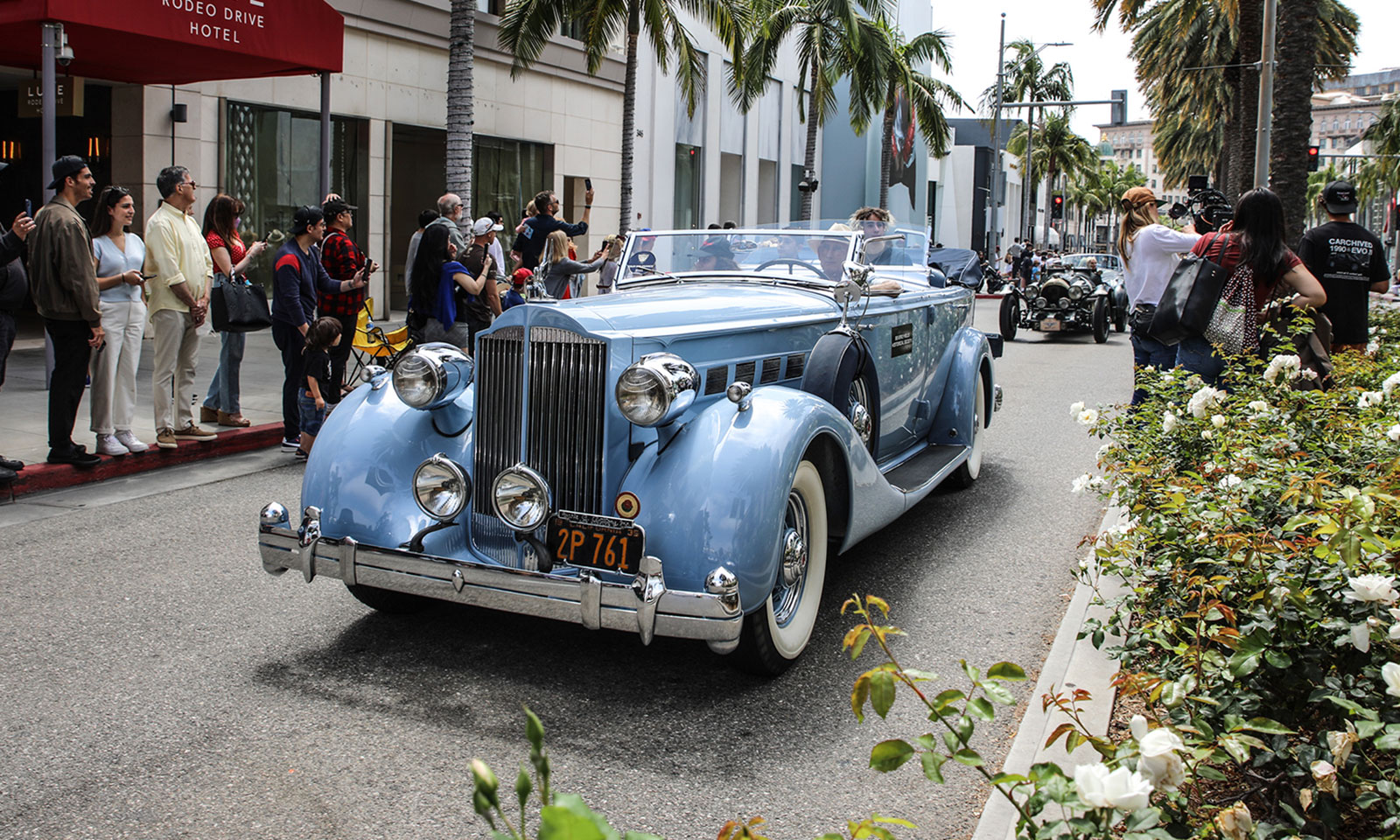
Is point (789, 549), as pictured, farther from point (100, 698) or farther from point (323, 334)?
→ point (323, 334)

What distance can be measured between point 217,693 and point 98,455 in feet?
13.7

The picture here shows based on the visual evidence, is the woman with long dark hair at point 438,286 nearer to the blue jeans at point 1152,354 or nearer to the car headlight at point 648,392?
the blue jeans at point 1152,354

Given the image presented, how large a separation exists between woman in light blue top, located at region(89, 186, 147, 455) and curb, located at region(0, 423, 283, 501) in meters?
0.10

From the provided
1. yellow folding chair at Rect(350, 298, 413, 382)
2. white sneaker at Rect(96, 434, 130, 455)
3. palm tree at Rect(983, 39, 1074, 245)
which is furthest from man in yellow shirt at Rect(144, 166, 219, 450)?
palm tree at Rect(983, 39, 1074, 245)

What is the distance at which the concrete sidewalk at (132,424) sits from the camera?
7.23 m

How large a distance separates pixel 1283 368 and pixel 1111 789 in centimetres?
357

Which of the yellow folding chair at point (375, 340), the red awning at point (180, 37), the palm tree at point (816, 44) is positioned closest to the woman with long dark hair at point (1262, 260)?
the yellow folding chair at point (375, 340)

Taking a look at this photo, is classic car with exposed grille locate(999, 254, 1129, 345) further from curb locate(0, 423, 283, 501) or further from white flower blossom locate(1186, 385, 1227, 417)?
white flower blossom locate(1186, 385, 1227, 417)

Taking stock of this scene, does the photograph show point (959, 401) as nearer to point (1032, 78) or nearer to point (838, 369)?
point (838, 369)

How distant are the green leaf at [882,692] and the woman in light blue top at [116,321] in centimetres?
697

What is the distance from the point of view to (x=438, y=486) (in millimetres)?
4215

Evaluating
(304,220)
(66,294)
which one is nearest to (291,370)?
(304,220)

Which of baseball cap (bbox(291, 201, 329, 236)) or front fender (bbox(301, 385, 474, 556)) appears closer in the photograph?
front fender (bbox(301, 385, 474, 556))

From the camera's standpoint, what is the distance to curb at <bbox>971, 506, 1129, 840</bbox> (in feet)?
9.88
